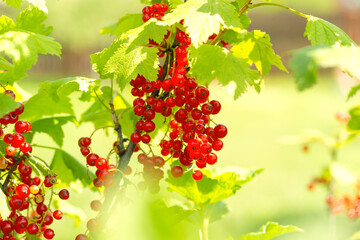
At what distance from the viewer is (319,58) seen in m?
0.71

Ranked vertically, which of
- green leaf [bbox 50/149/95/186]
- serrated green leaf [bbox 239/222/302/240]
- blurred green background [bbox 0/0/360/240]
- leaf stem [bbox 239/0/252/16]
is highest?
blurred green background [bbox 0/0/360/240]

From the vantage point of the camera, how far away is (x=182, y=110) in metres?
1.31

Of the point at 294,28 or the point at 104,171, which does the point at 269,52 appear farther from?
the point at 294,28

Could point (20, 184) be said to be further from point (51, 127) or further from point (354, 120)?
point (354, 120)

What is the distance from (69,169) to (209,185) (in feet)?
1.75

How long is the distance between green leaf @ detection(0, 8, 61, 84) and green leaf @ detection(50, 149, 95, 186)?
349 millimetres

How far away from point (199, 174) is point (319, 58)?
0.73 meters

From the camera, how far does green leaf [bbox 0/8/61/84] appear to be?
48.1 inches

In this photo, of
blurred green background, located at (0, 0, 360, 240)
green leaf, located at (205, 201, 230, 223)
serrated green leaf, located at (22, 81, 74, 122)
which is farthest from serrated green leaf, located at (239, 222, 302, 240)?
serrated green leaf, located at (22, 81, 74, 122)

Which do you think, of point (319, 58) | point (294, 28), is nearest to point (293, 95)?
point (294, 28)

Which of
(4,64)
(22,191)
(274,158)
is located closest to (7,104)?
(4,64)

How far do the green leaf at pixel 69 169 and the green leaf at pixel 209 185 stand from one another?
340 millimetres

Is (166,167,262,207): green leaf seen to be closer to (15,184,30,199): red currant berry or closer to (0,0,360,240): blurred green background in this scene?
(0,0,360,240): blurred green background

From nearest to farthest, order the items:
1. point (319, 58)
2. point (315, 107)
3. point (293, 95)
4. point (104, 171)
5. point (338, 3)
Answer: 1. point (319, 58)
2. point (104, 171)
3. point (315, 107)
4. point (293, 95)
5. point (338, 3)
